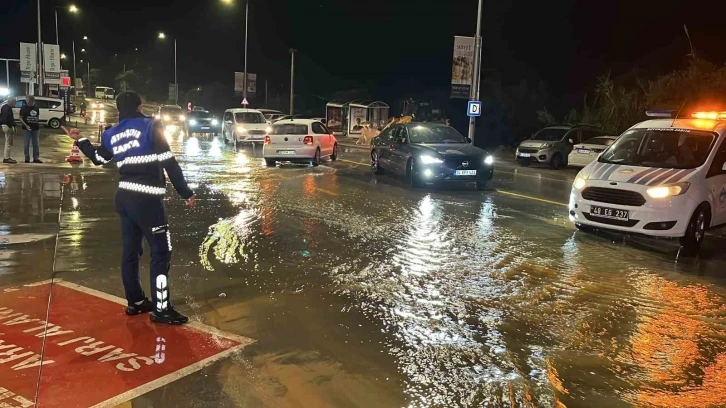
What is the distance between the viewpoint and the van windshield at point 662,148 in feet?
30.3

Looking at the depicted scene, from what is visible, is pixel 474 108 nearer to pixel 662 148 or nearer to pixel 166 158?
pixel 662 148

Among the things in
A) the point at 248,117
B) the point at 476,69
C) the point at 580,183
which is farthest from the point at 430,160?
the point at 248,117

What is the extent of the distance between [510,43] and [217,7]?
47538 millimetres

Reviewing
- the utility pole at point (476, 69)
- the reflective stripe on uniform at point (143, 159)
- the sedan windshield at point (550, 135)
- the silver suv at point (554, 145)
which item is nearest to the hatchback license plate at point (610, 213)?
the reflective stripe on uniform at point (143, 159)

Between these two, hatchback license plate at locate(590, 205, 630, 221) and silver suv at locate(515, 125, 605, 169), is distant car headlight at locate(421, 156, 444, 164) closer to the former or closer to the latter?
hatchback license plate at locate(590, 205, 630, 221)

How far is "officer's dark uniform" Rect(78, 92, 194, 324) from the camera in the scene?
5.25 meters

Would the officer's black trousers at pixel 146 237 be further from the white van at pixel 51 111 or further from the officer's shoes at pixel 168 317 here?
the white van at pixel 51 111

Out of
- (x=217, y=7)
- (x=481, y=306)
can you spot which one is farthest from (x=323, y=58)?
(x=481, y=306)

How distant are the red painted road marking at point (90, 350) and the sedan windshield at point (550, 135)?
19905 mm

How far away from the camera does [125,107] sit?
211 inches

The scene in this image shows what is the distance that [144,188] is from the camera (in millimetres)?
5250

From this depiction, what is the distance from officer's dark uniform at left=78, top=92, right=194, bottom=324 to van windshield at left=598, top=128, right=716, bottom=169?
7.06 m

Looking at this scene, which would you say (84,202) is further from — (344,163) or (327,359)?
(344,163)

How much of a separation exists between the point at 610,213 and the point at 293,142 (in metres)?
11.5
